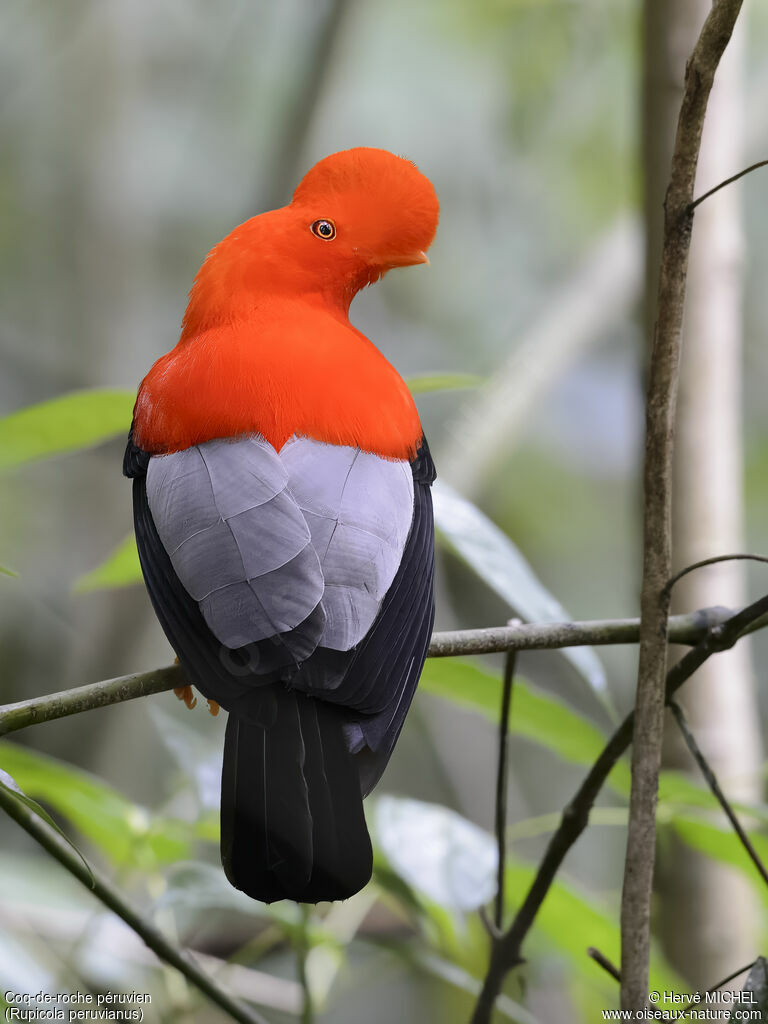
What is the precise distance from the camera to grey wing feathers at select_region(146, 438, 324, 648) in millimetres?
949

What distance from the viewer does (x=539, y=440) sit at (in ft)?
11.2

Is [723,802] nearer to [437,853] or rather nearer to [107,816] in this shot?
[437,853]

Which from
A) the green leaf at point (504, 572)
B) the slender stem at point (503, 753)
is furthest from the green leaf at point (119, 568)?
the slender stem at point (503, 753)

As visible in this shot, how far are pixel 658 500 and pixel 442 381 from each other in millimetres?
427

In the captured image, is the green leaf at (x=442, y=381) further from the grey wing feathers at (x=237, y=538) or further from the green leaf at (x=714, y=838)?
the green leaf at (x=714, y=838)

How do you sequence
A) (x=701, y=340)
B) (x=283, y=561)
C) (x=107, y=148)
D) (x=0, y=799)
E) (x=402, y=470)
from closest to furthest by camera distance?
(x=0, y=799)
(x=283, y=561)
(x=402, y=470)
(x=701, y=340)
(x=107, y=148)

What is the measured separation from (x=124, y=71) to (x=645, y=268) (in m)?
1.95

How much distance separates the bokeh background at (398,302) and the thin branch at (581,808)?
0.74m

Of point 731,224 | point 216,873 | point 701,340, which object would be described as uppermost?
point 731,224

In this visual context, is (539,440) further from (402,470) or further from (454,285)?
(402,470)

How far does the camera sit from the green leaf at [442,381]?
1.23 meters

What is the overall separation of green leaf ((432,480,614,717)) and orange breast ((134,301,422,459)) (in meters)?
0.10

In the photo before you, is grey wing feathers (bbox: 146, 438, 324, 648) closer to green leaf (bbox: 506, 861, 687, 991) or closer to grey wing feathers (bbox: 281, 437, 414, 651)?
grey wing feathers (bbox: 281, 437, 414, 651)

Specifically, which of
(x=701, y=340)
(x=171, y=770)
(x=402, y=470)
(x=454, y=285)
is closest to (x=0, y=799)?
(x=402, y=470)
